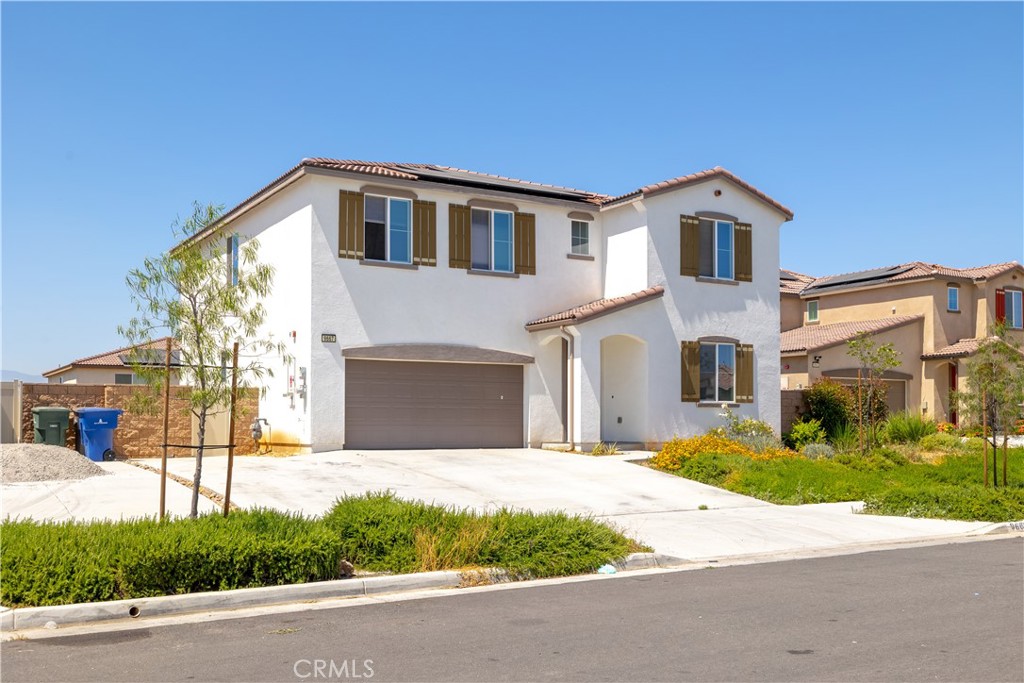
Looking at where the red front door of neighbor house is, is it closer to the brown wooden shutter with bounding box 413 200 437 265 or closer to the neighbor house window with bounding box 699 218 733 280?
the neighbor house window with bounding box 699 218 733 280

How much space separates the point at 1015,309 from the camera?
39188mm

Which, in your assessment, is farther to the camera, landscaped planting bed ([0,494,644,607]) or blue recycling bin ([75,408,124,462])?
blue recycling bin ([75,408,124,462])

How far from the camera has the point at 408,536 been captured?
11.0 metres

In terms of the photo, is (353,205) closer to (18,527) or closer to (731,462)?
(731,462)

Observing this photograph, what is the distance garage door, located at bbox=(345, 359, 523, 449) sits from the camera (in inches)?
882

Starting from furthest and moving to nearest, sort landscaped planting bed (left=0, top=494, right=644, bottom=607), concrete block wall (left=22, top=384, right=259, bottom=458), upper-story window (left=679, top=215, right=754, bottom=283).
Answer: upper-story window (left=679, top=215, right=754, bottom=283), concrete block wall (left=22, top=384, right=259, bottom=458), landscaped planting bed (left=0, top=494, right=644, bottom=607)

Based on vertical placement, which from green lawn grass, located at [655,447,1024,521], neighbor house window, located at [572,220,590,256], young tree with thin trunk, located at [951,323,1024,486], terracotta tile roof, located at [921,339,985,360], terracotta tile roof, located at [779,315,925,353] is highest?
neighbor house window, located at [572,220,590,256]

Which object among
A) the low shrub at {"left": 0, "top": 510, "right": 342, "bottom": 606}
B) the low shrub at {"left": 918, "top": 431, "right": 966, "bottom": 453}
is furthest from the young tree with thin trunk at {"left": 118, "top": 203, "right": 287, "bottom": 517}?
the low shrub at {"left": 918, "top": 431, "right": 966, "bottom": 453}

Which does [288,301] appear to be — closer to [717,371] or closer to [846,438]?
[717,371]

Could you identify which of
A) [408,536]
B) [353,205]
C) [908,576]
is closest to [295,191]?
[353,205]

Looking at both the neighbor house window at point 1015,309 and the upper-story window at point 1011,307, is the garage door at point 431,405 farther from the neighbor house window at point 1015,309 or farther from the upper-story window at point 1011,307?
the neighbor house window at point 1015,309

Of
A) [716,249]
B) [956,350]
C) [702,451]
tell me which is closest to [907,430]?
[716,249]


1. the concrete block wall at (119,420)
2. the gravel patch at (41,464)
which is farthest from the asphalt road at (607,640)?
the concrete block wall at (119,420)

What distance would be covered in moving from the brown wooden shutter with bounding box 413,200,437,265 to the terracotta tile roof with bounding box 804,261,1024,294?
21.6 meters
